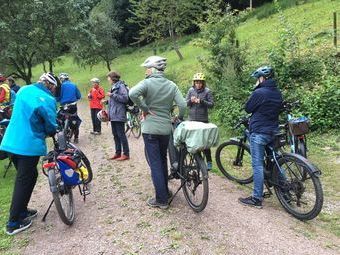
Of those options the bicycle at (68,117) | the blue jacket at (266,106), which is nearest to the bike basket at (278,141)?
the blue jacket at (266,106)

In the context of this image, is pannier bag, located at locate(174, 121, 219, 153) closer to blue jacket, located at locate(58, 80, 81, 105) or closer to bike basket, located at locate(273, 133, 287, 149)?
bike basket, located at locate(273, 133, 287, 149)

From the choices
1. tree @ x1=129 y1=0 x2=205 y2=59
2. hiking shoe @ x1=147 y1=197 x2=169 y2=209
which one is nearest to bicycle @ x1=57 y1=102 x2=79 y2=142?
hiking shoe @ x1=147 y1=197 x2=169 y2=209

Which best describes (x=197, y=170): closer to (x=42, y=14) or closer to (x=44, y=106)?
(x=44, y=106)

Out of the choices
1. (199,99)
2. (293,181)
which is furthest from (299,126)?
(199,99)

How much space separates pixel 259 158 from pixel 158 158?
4.73ft

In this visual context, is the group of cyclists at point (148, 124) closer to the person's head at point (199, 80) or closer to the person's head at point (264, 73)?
the person's head at point (264, 73)

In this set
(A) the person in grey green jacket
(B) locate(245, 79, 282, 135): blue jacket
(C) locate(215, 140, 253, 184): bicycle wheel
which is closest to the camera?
(A) the person in grey green jacket

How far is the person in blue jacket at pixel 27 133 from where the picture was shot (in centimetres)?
508

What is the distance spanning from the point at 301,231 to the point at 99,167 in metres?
4.61

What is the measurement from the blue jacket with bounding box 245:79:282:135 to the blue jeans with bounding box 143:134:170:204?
1.30 m

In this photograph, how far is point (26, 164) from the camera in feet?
17.0

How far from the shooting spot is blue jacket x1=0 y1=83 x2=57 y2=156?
5070mm

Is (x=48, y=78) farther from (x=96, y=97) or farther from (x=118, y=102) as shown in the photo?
(x=96, y=97)

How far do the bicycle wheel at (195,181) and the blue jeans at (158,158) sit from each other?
0.31m
